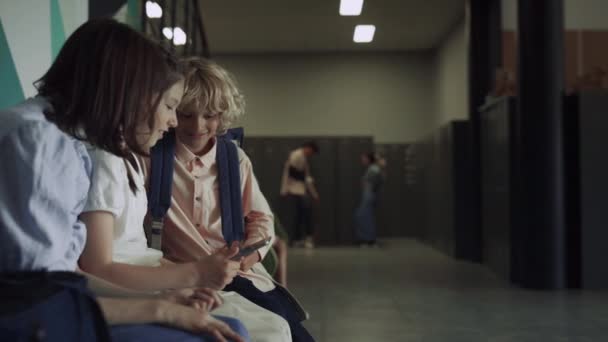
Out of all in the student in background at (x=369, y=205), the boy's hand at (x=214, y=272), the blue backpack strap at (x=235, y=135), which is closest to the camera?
Result: the boy's hand at (x=214, y=272)

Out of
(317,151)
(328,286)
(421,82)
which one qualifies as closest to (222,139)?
(328,286)

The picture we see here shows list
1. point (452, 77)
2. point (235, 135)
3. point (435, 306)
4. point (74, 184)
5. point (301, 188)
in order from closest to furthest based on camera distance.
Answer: point (74, 184) < point (235, 135) < point (435, 306) < point (301, 188) < point (452, 77)

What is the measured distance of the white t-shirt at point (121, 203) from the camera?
4.21 ft

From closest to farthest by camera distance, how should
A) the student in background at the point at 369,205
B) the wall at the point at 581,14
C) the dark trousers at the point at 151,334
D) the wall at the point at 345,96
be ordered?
the dark trousers at the point at 151,334, the wall at the point at 581,14, the student in background at the point at 369,205, the wall at the point at 345,96

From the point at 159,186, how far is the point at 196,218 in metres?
0.15

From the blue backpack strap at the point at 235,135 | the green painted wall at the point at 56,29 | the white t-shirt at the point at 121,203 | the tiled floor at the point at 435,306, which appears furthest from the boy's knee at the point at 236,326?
the tiled floor at the point at 435,306

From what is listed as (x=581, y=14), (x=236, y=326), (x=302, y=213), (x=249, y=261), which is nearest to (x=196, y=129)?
(x=249, y=261)

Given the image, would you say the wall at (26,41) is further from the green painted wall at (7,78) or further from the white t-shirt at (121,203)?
the white t-shirt at (121,203)

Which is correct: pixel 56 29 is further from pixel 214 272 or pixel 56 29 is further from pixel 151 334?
pixel 151 334

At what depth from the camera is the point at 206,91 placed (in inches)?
75.9

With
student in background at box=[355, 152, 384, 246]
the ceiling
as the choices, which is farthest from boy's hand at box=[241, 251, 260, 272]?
student in background at box=[355, 152, 384, 246]

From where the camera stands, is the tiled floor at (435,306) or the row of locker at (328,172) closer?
the tiled floor at (435,306)

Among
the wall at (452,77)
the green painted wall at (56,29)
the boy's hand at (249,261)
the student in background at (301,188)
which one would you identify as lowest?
the student in background at (301,188)

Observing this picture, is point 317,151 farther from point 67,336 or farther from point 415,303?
point 67,336
